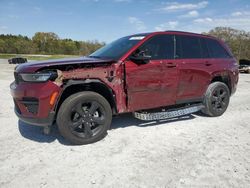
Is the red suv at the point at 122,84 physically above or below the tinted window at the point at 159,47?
below

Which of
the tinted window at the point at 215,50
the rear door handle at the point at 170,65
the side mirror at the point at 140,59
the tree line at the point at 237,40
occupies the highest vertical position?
the tree line at the point at 237,40

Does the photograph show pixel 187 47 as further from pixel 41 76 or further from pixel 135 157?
pixel 41 76

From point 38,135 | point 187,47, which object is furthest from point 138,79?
point 38,135

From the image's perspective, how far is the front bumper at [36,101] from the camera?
3.70 meters

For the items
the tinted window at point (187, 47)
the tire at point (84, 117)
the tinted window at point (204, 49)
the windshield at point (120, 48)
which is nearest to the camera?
the tire at point (84, 117)

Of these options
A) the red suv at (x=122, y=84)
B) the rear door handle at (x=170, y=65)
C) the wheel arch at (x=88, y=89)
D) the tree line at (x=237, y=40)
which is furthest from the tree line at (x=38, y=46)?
the wheel arch at (x=88, y=89)

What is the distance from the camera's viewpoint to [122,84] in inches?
170

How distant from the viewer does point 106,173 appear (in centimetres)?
320

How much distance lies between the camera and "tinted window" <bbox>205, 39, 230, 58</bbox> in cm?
586

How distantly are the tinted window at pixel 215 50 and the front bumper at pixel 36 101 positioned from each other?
390 centimetres

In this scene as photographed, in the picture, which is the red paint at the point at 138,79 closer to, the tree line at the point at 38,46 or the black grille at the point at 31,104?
the black grille at the point at 31,104

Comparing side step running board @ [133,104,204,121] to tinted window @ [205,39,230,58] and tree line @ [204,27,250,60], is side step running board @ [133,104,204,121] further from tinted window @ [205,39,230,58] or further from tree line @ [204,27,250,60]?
tree line @ [204,27,250,60]

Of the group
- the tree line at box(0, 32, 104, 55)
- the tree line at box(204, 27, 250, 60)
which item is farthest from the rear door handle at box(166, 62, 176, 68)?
the tree line at box(0, 32, 104, 55)

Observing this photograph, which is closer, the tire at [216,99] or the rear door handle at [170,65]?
the rear door handle at [170,65]
